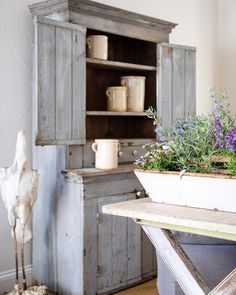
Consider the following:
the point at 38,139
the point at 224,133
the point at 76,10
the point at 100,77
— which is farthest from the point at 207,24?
the point at 224,133

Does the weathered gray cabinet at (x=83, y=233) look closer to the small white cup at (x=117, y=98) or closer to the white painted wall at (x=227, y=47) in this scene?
the small white cup at (x=117, y=98)

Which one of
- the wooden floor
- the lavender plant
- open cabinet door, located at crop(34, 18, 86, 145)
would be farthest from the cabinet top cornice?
the wooden floor

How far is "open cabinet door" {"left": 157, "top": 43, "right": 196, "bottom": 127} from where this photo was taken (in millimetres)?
3359

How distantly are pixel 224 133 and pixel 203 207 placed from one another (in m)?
0.25

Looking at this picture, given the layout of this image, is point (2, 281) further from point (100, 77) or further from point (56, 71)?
point (100, 77)

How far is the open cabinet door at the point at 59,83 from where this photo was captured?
2.60 m

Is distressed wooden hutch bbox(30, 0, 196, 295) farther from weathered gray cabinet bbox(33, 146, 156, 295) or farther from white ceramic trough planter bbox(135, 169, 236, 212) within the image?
white ceramic trough planter bbox(135, 169, 236, 212)

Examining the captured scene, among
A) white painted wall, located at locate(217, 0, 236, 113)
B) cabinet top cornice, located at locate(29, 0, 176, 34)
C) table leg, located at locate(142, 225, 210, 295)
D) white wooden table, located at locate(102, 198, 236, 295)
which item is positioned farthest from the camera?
white painted wall, located at locate(217, 0, 236, 113)

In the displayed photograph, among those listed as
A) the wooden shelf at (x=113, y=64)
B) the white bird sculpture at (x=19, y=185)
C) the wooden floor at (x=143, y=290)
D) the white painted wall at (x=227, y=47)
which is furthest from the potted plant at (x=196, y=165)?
the white painted wall at (x=227, y=47)

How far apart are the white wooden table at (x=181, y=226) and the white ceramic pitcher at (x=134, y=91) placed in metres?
1.78

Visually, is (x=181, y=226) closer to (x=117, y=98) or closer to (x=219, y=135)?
(x=219, y=135)

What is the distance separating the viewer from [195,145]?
1.53m

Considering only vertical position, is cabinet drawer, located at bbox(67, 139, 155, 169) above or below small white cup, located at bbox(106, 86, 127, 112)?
below

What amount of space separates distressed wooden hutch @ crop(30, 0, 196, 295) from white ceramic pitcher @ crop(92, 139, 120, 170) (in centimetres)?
5
